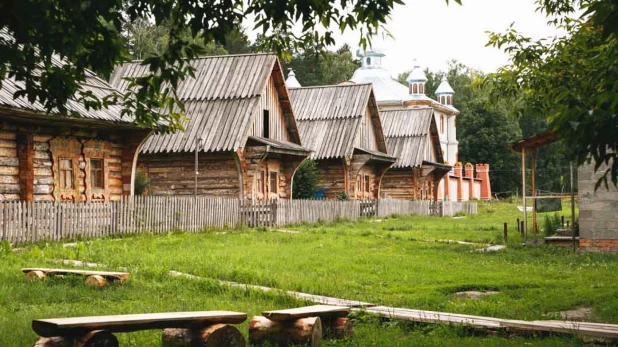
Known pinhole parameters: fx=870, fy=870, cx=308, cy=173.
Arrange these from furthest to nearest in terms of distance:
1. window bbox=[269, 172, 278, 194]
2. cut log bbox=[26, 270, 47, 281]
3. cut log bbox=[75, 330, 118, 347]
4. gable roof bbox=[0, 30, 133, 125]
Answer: window bbox=[269, 172, 278, 194]
gable roof bbox=[0, 30, 133, 125]
cut log bbox=[26, 270, 47, 281]
cut log bbox=[75, 330, 118, 347]

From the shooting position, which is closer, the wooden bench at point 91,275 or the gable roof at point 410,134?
the wooden bench at point 91,275

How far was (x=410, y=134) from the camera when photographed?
5056 cm

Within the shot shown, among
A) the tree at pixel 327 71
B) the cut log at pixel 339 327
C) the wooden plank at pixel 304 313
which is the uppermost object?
the tree at pixel 327 71

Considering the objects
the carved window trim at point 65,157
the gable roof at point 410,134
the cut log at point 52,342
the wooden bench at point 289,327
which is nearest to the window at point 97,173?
the carved window trim at point 65,157

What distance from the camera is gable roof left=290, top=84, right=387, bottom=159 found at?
130 feet

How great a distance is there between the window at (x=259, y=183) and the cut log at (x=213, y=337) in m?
23.4

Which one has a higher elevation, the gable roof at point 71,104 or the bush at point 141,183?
the gable roof at point 71,104

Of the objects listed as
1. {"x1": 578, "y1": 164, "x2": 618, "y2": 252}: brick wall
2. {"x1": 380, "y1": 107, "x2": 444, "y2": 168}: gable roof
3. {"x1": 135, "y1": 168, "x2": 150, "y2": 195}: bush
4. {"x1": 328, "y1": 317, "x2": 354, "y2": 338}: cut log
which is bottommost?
{"x1": 328, "y1": 317, "x2": 354, "y2": 338}: cut log

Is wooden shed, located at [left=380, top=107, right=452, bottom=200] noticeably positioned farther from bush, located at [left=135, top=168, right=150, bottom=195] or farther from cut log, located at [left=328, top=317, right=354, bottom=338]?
cut log, located at [left=328, top=317, right=354, bottom=338]

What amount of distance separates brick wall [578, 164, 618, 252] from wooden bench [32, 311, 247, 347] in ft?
42.2

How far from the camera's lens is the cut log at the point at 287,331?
8.36 meters

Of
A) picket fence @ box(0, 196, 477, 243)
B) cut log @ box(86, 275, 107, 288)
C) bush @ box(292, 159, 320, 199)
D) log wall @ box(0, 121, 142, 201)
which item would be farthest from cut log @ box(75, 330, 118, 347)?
bush @ box(292, 159, 320, 199)

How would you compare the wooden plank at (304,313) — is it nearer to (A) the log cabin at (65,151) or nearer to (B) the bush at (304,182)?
(A) the log cabin at (65,151)

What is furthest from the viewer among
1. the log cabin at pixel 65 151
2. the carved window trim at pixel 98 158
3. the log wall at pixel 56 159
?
the carved window trim at pixel 98 158
